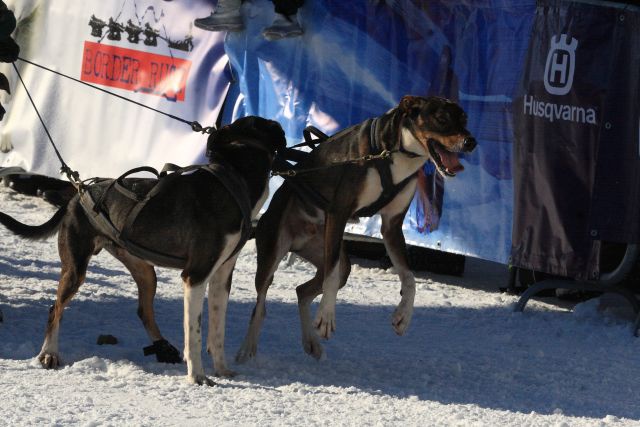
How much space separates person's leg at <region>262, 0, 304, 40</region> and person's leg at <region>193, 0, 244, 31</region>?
0.41 m

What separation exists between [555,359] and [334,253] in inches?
63.3

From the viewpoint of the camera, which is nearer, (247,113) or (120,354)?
(120,354)

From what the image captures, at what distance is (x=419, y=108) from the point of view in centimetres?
607

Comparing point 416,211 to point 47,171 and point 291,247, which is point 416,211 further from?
point 47,171

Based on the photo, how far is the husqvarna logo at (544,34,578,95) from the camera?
315 inches

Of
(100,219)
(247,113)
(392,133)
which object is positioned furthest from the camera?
(247,113)

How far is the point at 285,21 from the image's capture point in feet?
31.5

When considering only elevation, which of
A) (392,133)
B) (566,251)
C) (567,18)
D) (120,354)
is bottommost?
(120,354)

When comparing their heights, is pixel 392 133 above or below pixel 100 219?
above

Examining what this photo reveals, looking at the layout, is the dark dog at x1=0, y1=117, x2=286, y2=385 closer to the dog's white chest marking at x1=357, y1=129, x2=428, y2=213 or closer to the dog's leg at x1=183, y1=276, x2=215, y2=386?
the dog's leg at x1=183, y1=276, x2=215, y2=386

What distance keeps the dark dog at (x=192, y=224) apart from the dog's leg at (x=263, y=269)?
1.41ft

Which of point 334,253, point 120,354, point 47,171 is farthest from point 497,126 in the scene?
point 47,171

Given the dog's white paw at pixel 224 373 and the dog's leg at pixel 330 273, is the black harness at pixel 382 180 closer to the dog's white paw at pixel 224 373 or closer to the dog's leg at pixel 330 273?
the dog's leg at pixel 330 273

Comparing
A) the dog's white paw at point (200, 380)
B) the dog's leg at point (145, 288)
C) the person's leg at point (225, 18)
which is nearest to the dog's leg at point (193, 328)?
the dog's white paw at point (200, 380)
